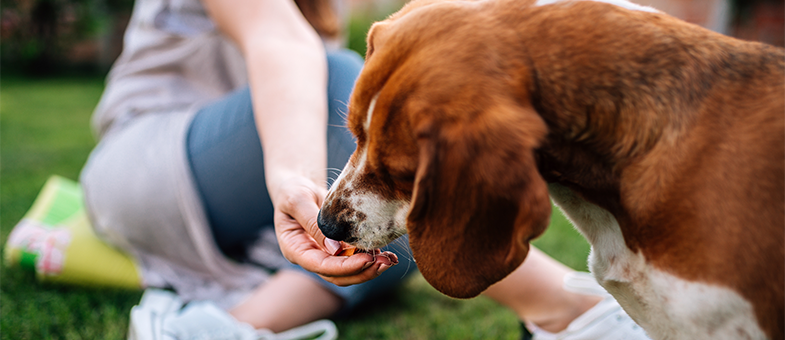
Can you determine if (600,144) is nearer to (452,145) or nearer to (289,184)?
(452,145)

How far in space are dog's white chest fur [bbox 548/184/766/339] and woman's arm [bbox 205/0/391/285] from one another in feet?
1.91

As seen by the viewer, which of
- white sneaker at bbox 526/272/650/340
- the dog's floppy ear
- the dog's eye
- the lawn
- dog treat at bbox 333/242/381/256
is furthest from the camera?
the lawn

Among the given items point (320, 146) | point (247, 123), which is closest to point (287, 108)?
point (320, 146)

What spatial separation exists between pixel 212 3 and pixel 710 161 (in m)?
2.08

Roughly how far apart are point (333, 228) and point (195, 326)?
3.31 feet

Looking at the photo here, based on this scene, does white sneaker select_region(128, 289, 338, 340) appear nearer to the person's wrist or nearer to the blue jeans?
the blue jeans

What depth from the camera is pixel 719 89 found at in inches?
54.4

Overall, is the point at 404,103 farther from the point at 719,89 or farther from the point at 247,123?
the point at 247,123

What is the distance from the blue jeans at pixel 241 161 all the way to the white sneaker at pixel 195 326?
239 mm

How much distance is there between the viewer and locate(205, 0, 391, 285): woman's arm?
5.33ft

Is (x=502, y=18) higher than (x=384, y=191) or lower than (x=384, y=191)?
higher

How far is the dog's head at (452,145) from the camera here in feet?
4.11

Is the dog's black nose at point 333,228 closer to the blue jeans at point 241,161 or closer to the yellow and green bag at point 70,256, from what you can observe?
the blue jeans at point 241,161

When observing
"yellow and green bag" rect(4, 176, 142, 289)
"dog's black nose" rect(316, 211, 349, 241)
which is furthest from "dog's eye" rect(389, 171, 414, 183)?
"yellow and green bag" rect(4, 176, 142, 289)
